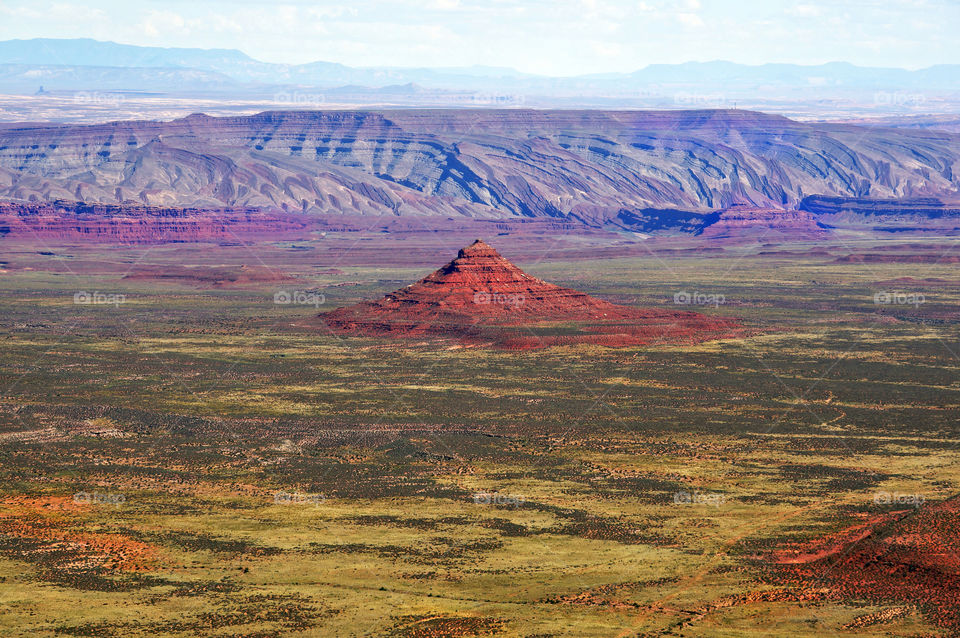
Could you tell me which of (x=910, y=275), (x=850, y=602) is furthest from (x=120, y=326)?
(x=910, y=275)

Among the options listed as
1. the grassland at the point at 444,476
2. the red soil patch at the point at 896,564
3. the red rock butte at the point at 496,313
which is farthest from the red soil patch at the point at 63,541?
the red rock butte at the point at 496,313

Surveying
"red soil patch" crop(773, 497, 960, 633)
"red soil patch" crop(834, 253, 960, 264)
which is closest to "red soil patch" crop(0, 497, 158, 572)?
"red soil patch" crop(773, 497, 960, 633)

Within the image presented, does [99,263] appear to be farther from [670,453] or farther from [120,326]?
[670,453]

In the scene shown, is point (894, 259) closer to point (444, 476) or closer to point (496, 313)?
point (496, 313)

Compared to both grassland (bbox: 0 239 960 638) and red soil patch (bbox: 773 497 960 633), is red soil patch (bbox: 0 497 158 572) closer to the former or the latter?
grassland (bbox: 0 239 960 638)

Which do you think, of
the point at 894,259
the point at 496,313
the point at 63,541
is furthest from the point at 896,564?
the point at 894,259

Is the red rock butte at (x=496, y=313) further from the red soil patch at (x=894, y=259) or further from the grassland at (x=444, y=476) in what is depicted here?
the red soil patch at (x=894, y=259)
